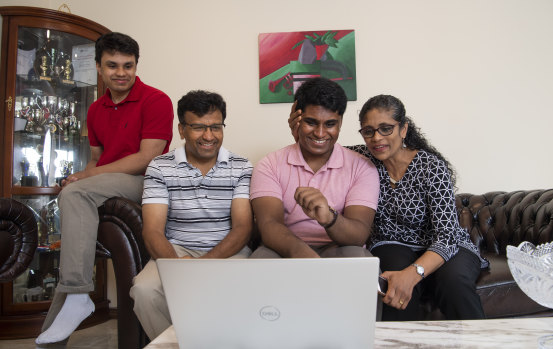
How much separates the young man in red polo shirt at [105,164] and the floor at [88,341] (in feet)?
2.27

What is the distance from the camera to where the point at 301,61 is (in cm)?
296

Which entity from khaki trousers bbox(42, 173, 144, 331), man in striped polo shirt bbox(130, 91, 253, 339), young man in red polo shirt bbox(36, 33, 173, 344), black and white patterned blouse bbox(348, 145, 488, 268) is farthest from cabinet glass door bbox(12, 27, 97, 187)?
black and white patterned blouse bbox(348, 145, 488, 268)

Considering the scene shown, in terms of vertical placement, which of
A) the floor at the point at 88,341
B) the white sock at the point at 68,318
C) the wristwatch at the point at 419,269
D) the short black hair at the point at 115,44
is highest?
the short black hair at the point at 115,44

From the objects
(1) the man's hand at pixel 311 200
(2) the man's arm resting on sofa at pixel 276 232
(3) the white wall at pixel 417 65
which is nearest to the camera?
(1) the man's hand at pixel 311 200

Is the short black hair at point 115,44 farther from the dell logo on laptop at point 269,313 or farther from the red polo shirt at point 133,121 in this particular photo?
the dell logo on laptop at point 269,313

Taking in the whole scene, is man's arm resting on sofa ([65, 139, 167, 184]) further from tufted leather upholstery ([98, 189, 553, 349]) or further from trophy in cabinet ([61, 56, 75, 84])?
trophy in cabinet ([61, 56, 75, 84])

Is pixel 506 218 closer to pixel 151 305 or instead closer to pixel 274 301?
pixel 151 305

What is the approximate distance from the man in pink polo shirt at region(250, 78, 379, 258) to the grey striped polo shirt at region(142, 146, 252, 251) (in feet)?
0.39

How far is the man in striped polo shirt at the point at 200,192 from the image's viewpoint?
184cm

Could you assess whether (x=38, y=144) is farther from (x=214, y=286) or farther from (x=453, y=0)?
(x=453, y=0)

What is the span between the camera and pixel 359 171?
1879 millimetres

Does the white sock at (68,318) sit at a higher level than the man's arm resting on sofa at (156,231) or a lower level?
lower

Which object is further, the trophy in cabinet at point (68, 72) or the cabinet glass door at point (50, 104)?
the trophy in cabinet at point (68, 72)

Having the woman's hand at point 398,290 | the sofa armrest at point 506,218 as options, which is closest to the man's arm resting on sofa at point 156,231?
the woman's hand at point 398,290
